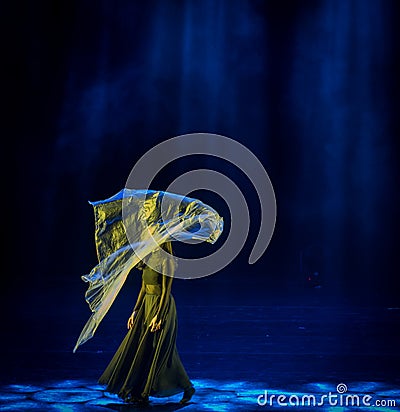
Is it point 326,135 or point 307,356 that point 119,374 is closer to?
point 307,356

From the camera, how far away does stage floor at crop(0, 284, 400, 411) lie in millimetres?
4480

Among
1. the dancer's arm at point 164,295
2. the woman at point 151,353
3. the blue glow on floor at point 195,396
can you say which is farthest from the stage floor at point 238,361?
the dancer's arm at point 164,295

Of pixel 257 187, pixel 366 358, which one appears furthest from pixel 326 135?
pixel 366 358

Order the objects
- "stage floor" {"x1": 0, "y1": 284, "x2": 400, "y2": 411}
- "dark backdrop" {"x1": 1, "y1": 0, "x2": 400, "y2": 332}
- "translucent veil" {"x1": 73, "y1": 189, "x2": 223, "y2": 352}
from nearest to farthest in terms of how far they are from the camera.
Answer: "translucent veil" {"x1": 73, "y1": 189, "x2": 223, "y2": 352}, "stage floor" {"x1": 0, "y1": 284, "x2": 400, "y2": 411}, "dark backdrop" {"x1": 1, "y1": 0, "x2": 400, "y2": 332}

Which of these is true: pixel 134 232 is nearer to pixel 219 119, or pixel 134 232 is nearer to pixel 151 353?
pixel 151 353

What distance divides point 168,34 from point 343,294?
28.6 ft

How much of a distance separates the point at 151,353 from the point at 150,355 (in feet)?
0.05

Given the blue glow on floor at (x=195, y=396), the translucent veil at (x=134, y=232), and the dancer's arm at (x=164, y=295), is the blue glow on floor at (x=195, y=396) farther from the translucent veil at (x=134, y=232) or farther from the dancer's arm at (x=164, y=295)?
the dancer's arm at (x=164, y=295)

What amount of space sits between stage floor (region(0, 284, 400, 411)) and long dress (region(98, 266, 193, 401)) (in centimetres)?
12

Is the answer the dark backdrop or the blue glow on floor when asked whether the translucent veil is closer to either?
the blue glow on floor

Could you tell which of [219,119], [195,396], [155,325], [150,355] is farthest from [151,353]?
[219,119]

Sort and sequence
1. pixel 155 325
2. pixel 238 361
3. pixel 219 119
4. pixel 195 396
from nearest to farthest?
1. pixel 155 325
2. pixel 195 396
3. pixel 238 361
4. pixel 219 119

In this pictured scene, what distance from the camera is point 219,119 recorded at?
58.6ft

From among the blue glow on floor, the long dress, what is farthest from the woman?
the blue glow on floor
